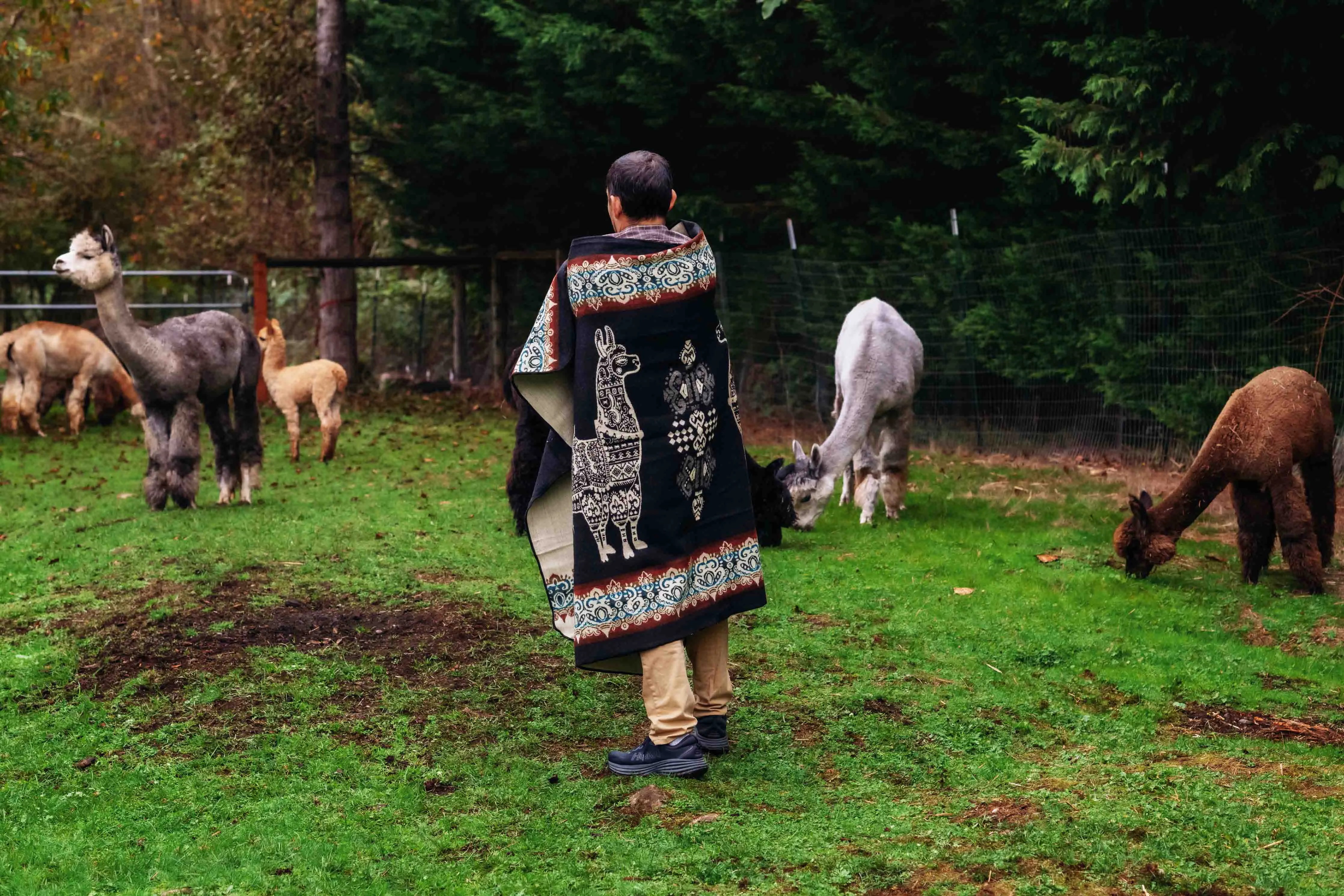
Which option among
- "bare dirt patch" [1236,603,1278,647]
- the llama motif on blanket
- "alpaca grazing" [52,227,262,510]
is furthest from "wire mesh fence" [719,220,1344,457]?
the llama motif on blanket

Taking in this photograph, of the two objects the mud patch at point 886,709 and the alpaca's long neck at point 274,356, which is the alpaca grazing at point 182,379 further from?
the mud patch at point 886,709

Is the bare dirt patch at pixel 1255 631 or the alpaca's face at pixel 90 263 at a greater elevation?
the alpaca's face at pixel 90 263

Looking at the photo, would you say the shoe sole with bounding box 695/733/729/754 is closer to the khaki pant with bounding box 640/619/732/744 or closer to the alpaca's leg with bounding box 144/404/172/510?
the khaki pant with bounding box 640/619/732/744

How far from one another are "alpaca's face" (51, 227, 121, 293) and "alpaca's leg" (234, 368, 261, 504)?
4.48ft

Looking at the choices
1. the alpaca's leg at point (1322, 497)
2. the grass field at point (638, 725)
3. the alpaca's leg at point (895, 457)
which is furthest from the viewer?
the alpaca's leg at point (895, 457)

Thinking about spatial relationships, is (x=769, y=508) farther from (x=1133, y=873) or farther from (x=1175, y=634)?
(x=1133, y=873)

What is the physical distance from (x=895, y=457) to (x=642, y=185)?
5.94m

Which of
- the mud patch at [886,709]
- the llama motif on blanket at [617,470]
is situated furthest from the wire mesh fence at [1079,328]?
the llama motif on blanket at [617,470]

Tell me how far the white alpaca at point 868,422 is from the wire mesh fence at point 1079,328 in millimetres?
2892

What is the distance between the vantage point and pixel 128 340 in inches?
380

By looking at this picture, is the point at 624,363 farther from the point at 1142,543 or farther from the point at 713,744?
the point at 1142,543

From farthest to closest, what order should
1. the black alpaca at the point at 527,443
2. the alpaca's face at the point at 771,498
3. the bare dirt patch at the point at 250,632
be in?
the alpaca's face at the point at 771,498 < the bare dirt patch at the point at 250,632 < the black alpaca at the point at 527,443

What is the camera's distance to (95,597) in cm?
755

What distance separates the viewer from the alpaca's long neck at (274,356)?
509 inches
